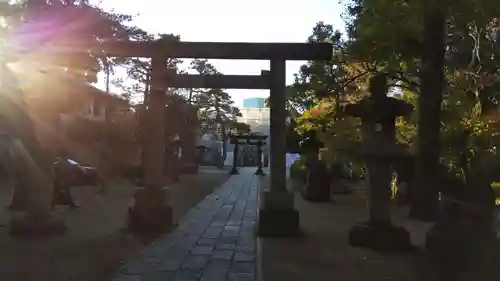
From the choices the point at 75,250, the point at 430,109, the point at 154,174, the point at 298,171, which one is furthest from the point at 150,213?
the point at 298,171

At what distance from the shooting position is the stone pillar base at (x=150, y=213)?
1015 cm

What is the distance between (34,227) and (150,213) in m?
1.96

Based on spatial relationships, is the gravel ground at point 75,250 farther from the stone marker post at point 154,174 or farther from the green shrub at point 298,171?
the green shrub at point 298,171

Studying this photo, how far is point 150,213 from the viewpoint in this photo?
33.4ft

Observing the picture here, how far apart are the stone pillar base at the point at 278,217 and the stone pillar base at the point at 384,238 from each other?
1.34 meters

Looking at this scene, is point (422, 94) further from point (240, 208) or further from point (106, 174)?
point (106, 174)

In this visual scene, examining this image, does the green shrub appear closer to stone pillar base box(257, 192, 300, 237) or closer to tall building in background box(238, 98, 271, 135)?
stone pillar base box(257, 192, 300, 237)

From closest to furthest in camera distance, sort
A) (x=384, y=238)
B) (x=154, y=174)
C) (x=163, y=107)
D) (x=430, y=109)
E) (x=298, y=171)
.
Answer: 1. (x=384, y=238)
2. (x=430, y=109)
3. (x=154, y=174)
4. (x=163, y=107)
5. (x=298, y=171)

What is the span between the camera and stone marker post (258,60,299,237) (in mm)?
9703

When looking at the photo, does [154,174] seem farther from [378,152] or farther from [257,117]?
[257,117]

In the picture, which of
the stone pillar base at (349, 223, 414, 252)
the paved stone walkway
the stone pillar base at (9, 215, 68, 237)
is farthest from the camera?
the stone pillar base at (9, 215, 68, 237)

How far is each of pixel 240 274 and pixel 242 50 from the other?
14.3 feet

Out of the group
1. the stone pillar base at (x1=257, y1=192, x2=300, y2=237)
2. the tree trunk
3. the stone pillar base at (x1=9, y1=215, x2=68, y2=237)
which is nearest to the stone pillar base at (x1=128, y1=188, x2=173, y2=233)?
the stone pillar base at (x1=9, y1=215, x2=68, y2=237)

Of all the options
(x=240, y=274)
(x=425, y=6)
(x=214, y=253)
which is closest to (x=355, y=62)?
(x=425, y=6)
